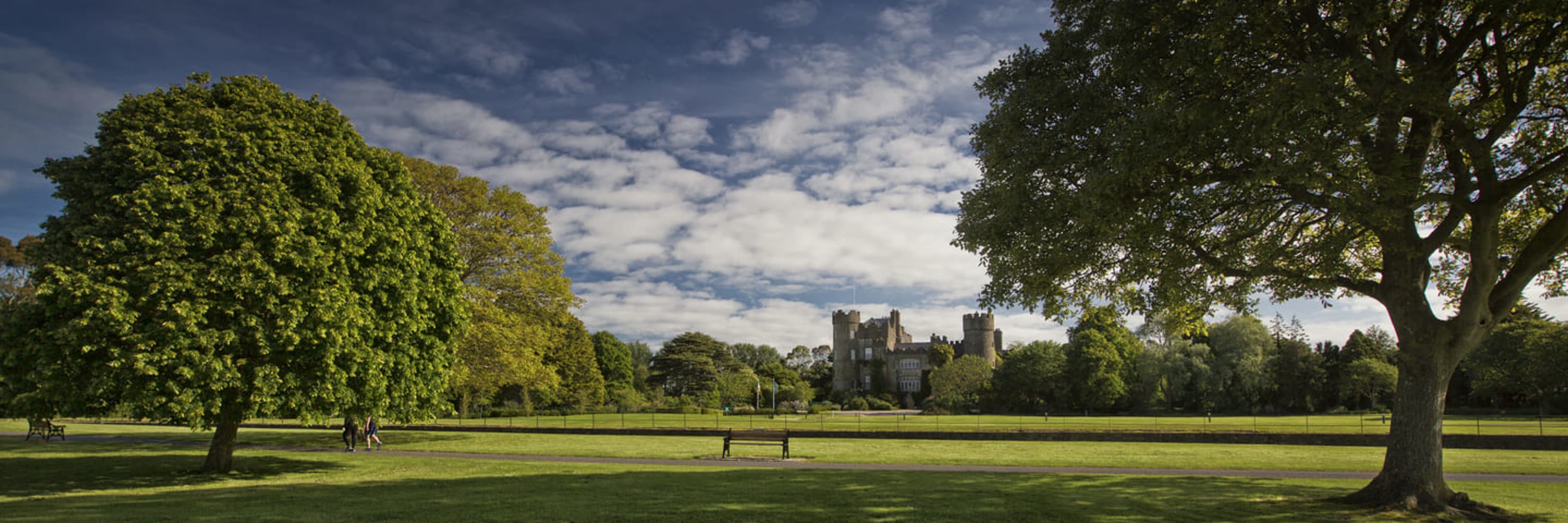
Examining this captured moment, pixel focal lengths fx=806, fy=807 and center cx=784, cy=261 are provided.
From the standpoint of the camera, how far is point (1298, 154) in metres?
9.54

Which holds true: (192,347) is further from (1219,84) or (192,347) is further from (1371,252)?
(1371,252)

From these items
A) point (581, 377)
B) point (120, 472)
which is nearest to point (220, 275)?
point (120, 472)

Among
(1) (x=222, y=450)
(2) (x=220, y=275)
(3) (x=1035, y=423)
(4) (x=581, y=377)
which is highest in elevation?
(2) (x=220, y=275)

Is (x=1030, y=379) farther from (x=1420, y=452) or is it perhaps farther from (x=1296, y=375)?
(x=1420, y=452)

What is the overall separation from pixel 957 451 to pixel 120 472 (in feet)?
69.9

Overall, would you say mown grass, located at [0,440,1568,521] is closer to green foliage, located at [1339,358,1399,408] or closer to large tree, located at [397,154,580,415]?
large tree, located at [397,154,580,415]

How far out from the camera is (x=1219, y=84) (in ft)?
36.3

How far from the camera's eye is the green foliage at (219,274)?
1380 centimetres

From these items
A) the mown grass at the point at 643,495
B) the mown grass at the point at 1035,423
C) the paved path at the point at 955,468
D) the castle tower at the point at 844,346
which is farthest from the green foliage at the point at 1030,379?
the mown grass at the point at 643,495

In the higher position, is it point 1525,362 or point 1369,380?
point 1525,362

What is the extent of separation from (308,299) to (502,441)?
1399cm

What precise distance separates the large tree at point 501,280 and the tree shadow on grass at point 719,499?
10.3m

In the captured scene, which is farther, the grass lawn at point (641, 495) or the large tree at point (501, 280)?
the large tree at point (501, 280)

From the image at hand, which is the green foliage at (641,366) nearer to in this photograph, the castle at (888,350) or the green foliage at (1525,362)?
the castle at (888,350)
